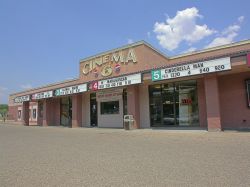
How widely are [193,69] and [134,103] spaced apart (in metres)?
6.25

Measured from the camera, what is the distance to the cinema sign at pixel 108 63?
75.6 feet

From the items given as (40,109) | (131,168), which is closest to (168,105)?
(131,168)

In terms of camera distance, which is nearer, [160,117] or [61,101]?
[160,117]

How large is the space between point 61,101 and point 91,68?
25.9 ft

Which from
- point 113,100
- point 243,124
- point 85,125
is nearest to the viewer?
point 243,124

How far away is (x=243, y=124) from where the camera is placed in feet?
57.1

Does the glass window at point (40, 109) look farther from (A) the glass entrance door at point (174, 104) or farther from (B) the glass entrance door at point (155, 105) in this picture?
(A) the glass entrance door at point (174, 104)

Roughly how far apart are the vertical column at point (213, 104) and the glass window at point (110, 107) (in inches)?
399

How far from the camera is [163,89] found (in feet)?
69.4

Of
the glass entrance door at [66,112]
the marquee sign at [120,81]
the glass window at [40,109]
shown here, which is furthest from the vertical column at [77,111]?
the glass window at [40,109]

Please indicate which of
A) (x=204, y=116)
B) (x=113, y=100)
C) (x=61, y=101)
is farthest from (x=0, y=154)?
(x=61, y=101)

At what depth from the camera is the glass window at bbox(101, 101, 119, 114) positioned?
24547 millimetres

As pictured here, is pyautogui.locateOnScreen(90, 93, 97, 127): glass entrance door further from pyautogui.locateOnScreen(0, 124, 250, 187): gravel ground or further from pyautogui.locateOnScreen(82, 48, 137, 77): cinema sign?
pyautogui.locateOnScreen(0, 124, 250, 187): gravel ground

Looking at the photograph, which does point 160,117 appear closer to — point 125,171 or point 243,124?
point 243,124
